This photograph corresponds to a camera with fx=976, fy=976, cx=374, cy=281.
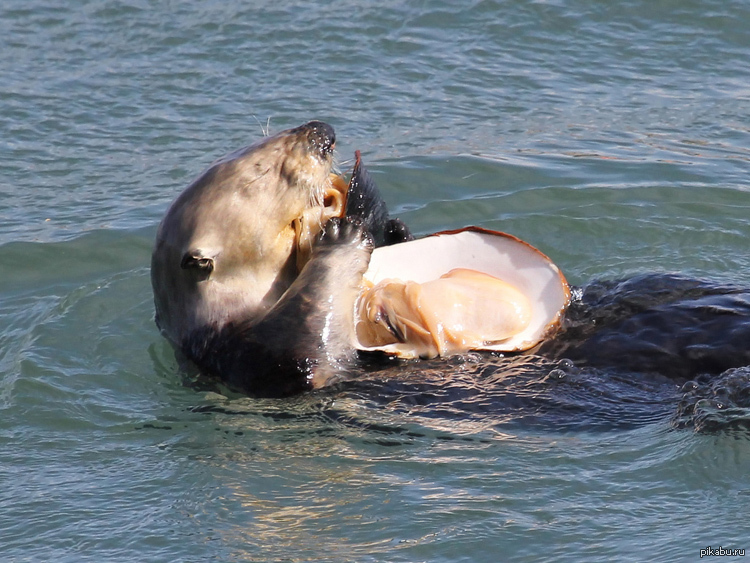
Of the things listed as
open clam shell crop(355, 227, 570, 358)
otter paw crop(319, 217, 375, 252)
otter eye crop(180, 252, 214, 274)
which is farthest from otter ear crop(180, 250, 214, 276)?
open clam shell crop(355, 227, 570, 358)

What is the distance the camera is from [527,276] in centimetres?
432

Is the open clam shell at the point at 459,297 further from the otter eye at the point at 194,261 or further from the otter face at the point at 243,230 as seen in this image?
the otter eye at the point at 194,261

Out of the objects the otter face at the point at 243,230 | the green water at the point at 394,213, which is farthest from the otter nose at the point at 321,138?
the green water at the point at 394,213

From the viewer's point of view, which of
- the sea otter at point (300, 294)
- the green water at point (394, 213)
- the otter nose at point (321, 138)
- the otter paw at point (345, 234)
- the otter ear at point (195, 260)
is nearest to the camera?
the green water at point (394, 213)

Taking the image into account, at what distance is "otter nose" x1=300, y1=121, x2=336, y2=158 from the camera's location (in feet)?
14.1

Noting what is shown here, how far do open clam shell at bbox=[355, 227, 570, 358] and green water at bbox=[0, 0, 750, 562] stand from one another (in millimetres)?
204

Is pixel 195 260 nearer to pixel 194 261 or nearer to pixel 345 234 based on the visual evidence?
pixel 194 261

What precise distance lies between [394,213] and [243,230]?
2369 millimetres

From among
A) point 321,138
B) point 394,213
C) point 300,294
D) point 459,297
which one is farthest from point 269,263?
point 394,213

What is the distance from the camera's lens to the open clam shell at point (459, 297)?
4141 millimetres

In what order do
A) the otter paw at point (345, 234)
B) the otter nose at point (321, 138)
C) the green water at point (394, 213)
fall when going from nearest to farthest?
the green water at point (394, 213) < the otter paw at point (345, 234) < the otter nose at point (321, 138)

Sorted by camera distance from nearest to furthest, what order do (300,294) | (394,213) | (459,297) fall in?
1. (300,294)
2. (459,297)
3. (394,213)

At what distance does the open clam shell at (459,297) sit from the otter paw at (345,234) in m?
0.18

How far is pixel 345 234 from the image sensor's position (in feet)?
13.8
